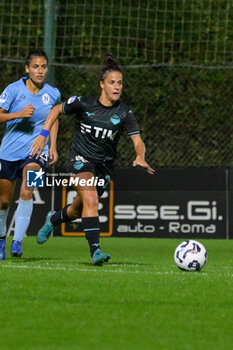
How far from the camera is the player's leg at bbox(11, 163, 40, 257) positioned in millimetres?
8344

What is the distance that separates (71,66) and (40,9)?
4.83 ft

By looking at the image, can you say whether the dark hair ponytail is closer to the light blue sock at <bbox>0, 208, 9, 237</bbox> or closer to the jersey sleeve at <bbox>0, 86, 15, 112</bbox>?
the jersey sleeve at <bbox>0, 86, 15, 112</bbox>

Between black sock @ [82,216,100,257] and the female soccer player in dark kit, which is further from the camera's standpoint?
the female soccer player in dark kit

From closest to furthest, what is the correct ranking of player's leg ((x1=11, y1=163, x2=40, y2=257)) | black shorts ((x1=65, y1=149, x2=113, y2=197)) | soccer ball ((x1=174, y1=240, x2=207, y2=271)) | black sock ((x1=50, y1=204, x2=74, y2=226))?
soccer ball ((x1=174, y1=240, x2=207, y2=271)) → black shorts ((x1=65, y1=149, x2=113, y2=197)) → player's leg ((x1=11, y1=163, x2=40, y2=257)) → black sock ((x1=50, y1=204, x2=74, y2=226))

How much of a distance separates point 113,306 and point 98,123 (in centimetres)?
319

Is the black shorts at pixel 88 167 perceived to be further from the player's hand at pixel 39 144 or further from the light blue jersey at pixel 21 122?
the light blue jersey at pixel 21 122

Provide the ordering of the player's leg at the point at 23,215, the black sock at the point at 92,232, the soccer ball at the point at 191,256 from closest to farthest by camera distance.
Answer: the soccer ball at the point at 191,256, the black sock at the point at 92,232, the player's leg at the point at 23,215

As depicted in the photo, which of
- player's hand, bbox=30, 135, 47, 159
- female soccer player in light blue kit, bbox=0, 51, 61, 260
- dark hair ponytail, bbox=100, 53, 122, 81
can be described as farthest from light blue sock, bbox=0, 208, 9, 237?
dark hair ponytail, bbox=100, 53, 122, 81

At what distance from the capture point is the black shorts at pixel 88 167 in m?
7.97

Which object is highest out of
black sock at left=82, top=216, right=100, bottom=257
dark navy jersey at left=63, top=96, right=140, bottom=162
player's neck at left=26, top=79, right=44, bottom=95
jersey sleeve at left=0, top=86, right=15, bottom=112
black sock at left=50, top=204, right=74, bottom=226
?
player's neck at left=26, top=79, right=44, bottom=95

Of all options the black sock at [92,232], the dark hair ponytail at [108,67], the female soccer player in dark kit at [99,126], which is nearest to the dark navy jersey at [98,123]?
the female soccer player in dark kit at [99,126]

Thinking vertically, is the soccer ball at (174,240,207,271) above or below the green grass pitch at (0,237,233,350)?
above

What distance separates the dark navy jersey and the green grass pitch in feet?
3.46

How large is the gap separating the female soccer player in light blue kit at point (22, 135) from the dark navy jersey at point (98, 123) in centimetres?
48
